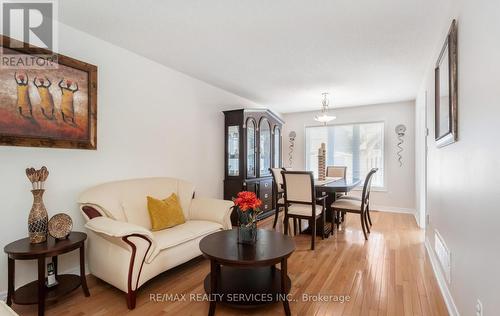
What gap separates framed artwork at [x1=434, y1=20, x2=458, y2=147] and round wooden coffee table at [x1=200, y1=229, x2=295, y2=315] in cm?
149

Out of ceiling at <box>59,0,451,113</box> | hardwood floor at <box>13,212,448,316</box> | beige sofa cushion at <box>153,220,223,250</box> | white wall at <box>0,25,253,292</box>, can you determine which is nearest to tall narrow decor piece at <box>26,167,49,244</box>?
white wall at <box>0,25,253,292</box>

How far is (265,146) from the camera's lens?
4863 millimetres

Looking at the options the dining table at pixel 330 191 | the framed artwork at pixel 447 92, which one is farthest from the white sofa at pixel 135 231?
the framed artwork at pixel 447 92

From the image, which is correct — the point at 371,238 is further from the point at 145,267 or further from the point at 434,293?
the point at 145,267

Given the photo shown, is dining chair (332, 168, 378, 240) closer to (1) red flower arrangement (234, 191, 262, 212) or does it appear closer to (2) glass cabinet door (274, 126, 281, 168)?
(2) glass cabinet door (274, 126, 281, 168)

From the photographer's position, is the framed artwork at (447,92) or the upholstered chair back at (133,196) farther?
the upholstered chair back at (133,196)

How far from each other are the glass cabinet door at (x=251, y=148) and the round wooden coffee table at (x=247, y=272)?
2.17 metres

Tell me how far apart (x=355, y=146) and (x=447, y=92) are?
3.88m

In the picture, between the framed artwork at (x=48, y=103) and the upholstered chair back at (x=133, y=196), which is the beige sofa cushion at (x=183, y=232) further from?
the framed artwork at (x=48, y=103)

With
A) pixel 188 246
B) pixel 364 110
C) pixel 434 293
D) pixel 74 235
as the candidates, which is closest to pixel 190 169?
pixel 188 246

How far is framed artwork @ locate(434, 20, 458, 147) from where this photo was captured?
5.70ft

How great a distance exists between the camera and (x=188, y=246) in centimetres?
245

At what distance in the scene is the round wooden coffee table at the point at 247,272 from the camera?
1.76 meters

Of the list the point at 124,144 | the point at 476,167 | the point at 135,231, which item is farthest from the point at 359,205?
the point at 124,144
